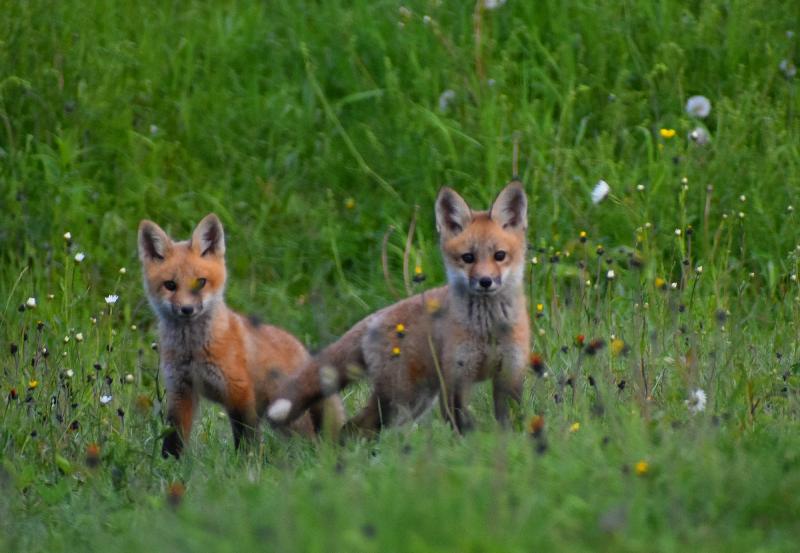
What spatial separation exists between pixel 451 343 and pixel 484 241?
0.51 metres

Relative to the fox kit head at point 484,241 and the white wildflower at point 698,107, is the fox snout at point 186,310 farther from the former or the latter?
the white wildflower at point 698,107

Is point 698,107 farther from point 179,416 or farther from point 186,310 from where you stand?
point 179,416

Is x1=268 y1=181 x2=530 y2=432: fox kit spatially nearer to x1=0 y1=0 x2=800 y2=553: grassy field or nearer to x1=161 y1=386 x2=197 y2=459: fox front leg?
x1=0 y1=0 x2=800 y2=553: grassy field

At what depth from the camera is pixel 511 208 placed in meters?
6.30

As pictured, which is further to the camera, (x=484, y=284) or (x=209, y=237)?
(x=209, y=237)

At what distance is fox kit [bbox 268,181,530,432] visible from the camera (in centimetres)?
585

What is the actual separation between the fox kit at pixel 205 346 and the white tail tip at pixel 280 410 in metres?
0.14

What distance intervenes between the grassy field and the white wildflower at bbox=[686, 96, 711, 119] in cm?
11

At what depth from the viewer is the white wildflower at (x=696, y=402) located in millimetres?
4939

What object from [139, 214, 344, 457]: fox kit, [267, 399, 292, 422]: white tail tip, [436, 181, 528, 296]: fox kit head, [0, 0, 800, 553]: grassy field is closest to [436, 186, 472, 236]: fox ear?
[436, 181, 528, 296]: fox kit head

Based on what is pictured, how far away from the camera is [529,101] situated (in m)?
9.31

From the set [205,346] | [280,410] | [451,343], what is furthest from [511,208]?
[205,346]

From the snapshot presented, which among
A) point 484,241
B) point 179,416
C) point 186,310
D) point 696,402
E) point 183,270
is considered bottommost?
point 179,416

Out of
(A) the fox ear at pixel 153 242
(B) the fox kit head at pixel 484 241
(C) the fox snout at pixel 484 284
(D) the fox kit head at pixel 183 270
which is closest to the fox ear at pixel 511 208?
(B) the fox kit head at pixel 484 241
